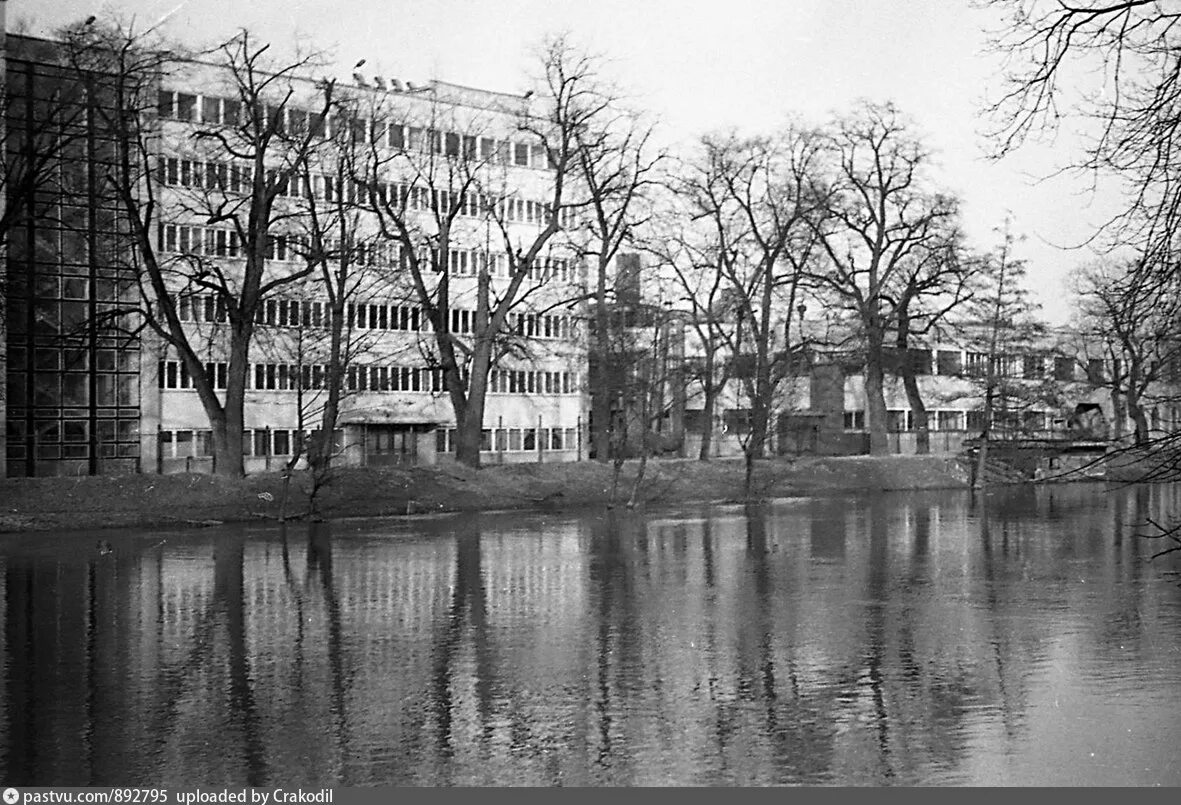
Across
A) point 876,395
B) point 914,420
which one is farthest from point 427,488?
point 914,420

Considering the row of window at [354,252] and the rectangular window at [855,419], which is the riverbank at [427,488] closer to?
the row of window at [354,252]

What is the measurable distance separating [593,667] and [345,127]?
3420cm

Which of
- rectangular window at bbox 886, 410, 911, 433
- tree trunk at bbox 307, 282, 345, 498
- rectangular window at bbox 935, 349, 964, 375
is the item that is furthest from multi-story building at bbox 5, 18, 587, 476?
rectangular window at bbox 886, 410, 911, 433

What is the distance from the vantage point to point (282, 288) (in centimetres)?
5069

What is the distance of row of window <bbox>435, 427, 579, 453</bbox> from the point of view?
7744 cm

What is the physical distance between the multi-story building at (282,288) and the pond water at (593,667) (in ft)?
51.3

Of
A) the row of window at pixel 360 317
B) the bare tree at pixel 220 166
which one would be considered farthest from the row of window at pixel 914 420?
the bare tree at pixel 220 166

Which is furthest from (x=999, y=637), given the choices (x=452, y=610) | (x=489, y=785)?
(x=489, y=785)

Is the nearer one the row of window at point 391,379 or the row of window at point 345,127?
the row of window at point 345,127

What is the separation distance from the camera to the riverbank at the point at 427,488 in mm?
40812

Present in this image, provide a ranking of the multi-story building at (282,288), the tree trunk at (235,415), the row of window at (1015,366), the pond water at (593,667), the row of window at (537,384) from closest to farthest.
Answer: the pond water at (593,667) < the tree trunk at (235,415) < the multi-story building at (282,288) < the row of window at (1015,366) < the row of window at (537,384)

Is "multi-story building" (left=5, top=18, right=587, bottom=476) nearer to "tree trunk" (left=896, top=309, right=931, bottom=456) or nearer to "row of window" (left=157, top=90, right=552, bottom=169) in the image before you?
"row of window" (left=157, top=90, right=552, bottom=169)

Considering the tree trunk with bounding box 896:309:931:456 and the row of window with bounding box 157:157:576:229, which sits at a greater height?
the row of window with bounding box 157:157:576:229

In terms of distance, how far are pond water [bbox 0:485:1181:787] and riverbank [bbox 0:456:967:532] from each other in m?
9.60
